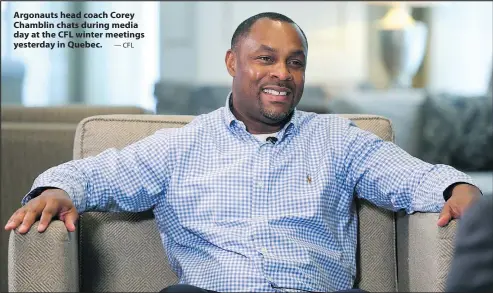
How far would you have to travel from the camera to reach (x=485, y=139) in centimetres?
411

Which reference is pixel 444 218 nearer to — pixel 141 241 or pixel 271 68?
pixel 271 68

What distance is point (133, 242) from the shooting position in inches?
75.4

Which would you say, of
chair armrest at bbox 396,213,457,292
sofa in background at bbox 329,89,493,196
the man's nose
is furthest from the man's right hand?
sofa in background at bbox 329,89,493,196

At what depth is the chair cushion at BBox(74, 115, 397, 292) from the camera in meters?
1.90

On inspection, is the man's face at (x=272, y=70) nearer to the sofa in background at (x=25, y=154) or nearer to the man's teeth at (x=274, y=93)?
the man's teeth at (x=274, y=93)

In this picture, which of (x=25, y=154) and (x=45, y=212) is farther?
(x=25, y=154)

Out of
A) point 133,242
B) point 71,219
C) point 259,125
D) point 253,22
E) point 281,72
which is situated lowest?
point 133,242

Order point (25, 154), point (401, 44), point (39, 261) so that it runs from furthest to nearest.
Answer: point (401, 44) → point (25, 154) → point (39, 261)

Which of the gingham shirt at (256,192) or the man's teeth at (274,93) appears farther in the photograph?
the man's teeth at (274,93)

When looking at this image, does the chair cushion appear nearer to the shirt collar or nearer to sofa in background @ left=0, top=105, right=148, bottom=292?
the shirt collar

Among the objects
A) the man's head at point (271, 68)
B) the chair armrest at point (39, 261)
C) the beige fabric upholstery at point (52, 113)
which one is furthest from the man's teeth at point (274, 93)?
the beige fabric upholstery at point (52, 113)

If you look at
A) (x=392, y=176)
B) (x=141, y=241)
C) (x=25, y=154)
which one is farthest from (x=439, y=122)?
(x=141, y=241)

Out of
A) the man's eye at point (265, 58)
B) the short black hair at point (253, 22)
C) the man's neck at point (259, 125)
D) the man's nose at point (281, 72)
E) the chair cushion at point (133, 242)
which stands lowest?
the chair cushion at point (133, 242)

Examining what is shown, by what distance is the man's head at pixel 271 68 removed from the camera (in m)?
1.90
